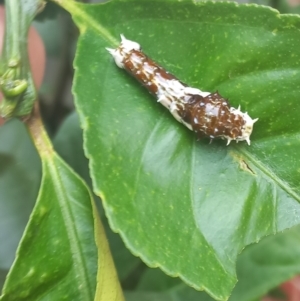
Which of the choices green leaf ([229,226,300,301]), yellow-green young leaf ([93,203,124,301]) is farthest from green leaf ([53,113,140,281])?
yellow-green young leaf ([93,203,124,301])

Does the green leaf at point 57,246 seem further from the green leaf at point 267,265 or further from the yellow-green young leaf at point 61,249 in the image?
the green leaf at point 267,265

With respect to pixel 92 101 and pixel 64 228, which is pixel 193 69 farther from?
pixel 64 228

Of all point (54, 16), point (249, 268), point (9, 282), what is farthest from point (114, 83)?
point (249, 268)

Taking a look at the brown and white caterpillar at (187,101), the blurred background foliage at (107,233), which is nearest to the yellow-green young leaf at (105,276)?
the brown and white caterpillar at (187,101)

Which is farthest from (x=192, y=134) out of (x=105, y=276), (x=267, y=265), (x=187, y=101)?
(x=267, y=265)

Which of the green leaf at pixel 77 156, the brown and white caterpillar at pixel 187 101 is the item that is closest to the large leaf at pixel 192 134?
the brown and white caterpillar at pixel 187 101

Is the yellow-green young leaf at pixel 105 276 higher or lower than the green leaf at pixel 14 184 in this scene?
higher

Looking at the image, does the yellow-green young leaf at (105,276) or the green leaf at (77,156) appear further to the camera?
the green leaf at (77,156)

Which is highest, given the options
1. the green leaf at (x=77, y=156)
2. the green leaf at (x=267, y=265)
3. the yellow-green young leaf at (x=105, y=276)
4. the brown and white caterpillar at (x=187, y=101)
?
the brown and white caterpillar at (x=187, y=101)
